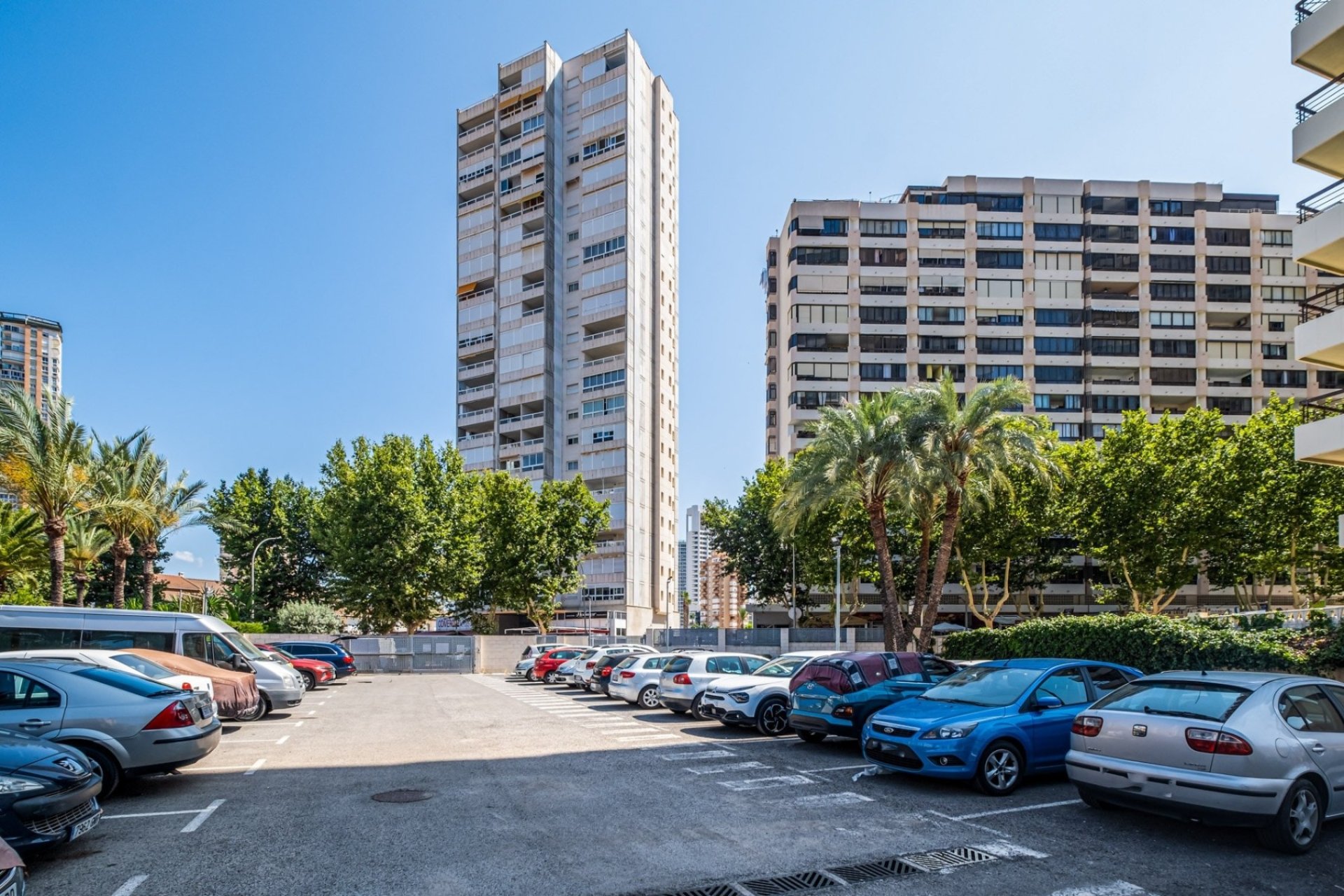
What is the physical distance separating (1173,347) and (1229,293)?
254 inches

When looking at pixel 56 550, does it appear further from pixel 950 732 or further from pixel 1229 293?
pixel 1229 293

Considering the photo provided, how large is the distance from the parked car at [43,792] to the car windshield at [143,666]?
19.5ft

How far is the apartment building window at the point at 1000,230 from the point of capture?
71.7 meters

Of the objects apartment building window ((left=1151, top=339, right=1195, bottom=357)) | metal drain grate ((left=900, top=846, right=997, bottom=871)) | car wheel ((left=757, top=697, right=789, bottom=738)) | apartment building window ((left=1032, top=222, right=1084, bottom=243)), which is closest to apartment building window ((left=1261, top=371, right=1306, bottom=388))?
apartment building window ((left=1151, top=339, right=1195, bottom=357))

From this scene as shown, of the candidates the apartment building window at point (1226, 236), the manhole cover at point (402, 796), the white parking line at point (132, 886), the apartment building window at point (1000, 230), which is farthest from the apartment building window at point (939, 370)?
the white parking line at point (132, 886)

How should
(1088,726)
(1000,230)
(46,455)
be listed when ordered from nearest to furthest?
(1088,726)
(46,455)
(1000,230)

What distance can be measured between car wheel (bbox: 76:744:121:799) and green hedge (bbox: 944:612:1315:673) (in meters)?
16.9

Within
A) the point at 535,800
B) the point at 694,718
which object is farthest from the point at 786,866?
the point at 694,718

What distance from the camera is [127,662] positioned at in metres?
13.7

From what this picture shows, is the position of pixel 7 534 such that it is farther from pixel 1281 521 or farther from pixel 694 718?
pixel 1281 521

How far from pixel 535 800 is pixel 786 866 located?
11.9 feet

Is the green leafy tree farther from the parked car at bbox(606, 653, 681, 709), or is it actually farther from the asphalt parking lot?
the asphalt parking lot

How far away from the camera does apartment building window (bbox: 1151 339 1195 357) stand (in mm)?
70625

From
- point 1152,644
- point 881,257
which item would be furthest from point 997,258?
point 1152,644
